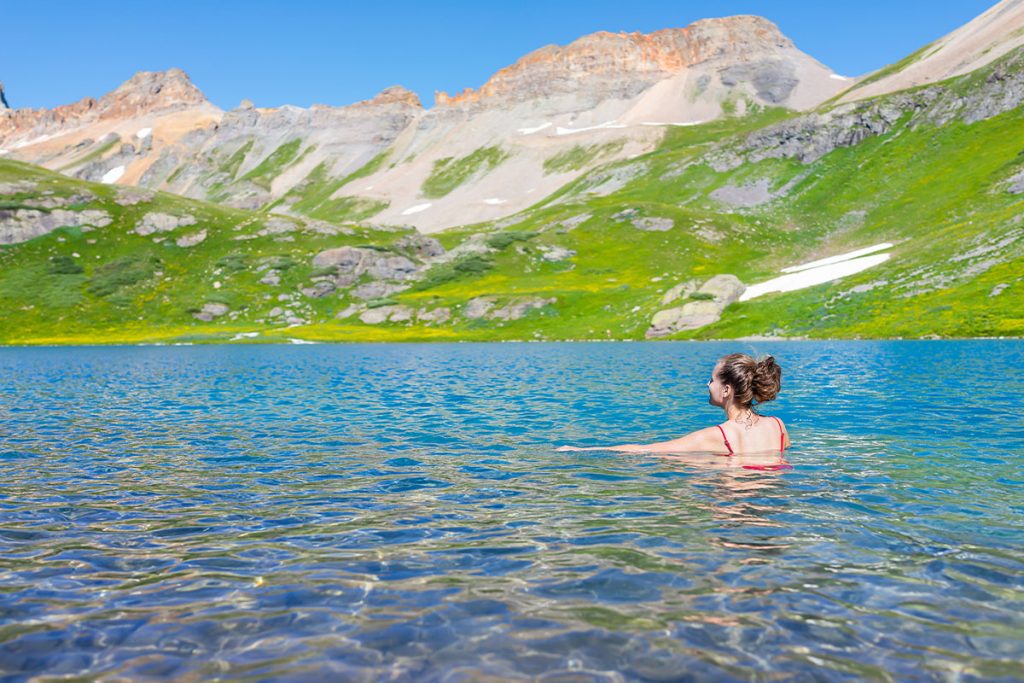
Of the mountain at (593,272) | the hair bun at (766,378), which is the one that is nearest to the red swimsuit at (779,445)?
the hair bun at (766,378)

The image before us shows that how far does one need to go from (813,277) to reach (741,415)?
125 m

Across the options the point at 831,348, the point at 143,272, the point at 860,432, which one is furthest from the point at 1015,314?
the point at 143,272

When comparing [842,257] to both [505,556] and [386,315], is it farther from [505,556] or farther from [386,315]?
[505,556]

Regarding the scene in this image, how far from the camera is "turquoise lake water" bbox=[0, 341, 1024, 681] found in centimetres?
760

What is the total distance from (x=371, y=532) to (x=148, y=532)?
4.09 meters

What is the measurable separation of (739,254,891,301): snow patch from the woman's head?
373ft

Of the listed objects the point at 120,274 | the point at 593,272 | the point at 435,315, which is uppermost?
the point at 120,274

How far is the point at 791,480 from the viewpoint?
1650cm

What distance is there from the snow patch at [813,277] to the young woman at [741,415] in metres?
112

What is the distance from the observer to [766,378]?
49.1 feet

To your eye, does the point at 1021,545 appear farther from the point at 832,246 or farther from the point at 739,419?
the point at 832,246

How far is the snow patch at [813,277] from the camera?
125 meters

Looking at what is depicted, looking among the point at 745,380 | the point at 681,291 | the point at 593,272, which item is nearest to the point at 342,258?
the point at 593,272

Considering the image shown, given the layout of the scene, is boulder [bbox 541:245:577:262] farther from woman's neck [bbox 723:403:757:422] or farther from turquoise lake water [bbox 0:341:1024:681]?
woman's neck [bbox 723:403:757:422]
